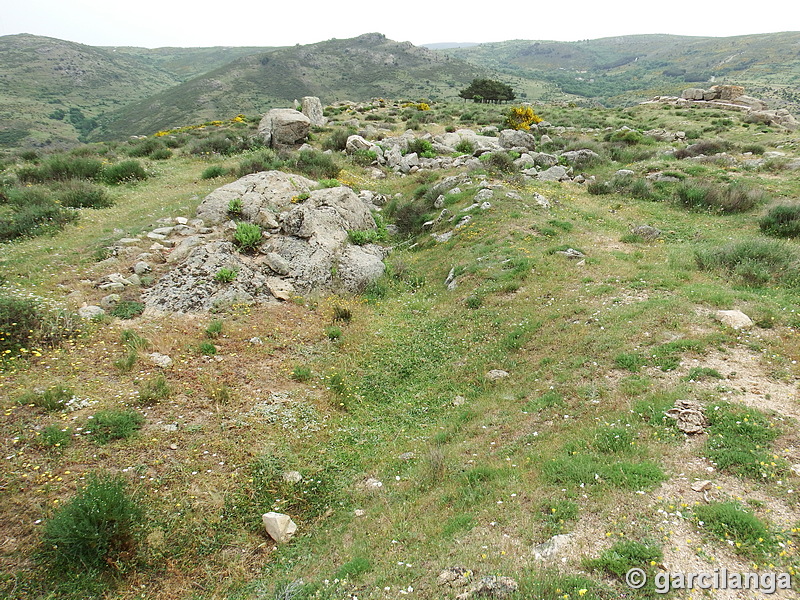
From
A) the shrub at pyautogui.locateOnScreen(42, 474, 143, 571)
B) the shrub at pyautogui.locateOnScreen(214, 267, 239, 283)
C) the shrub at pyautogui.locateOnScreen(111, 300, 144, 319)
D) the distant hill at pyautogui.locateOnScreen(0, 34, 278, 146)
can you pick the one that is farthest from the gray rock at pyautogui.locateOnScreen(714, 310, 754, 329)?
the distant hill at pyautogui.locateOnScreen(0, 34, 278, 146)

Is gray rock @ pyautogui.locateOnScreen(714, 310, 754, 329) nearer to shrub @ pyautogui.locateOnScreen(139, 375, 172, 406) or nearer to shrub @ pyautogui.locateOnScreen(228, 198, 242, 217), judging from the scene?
shrub @ pyautogui.locateOnScreen(139, 375, 172, 406)

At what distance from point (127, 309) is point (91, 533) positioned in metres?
7.17

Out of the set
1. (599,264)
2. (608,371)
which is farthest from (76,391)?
(599,264)

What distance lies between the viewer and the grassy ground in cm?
468

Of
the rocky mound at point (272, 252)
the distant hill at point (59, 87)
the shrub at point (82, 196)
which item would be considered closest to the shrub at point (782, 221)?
the rocky mound at point (272, 252)

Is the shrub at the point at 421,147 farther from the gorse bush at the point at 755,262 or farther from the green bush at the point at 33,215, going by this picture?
the green bush at the point at 33,215

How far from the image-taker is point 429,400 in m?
8.90

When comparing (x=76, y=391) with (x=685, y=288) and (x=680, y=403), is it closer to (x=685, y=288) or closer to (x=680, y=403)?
(x=680, y=403)

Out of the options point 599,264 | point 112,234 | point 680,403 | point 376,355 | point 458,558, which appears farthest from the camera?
point 112,234

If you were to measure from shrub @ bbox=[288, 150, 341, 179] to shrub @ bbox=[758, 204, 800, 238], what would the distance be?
18847 millimetres

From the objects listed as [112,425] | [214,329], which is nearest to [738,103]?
[214,329]

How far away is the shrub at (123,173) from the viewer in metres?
20.9

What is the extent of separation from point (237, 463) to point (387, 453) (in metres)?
2.62

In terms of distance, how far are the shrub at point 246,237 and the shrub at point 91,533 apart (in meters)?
9.69
